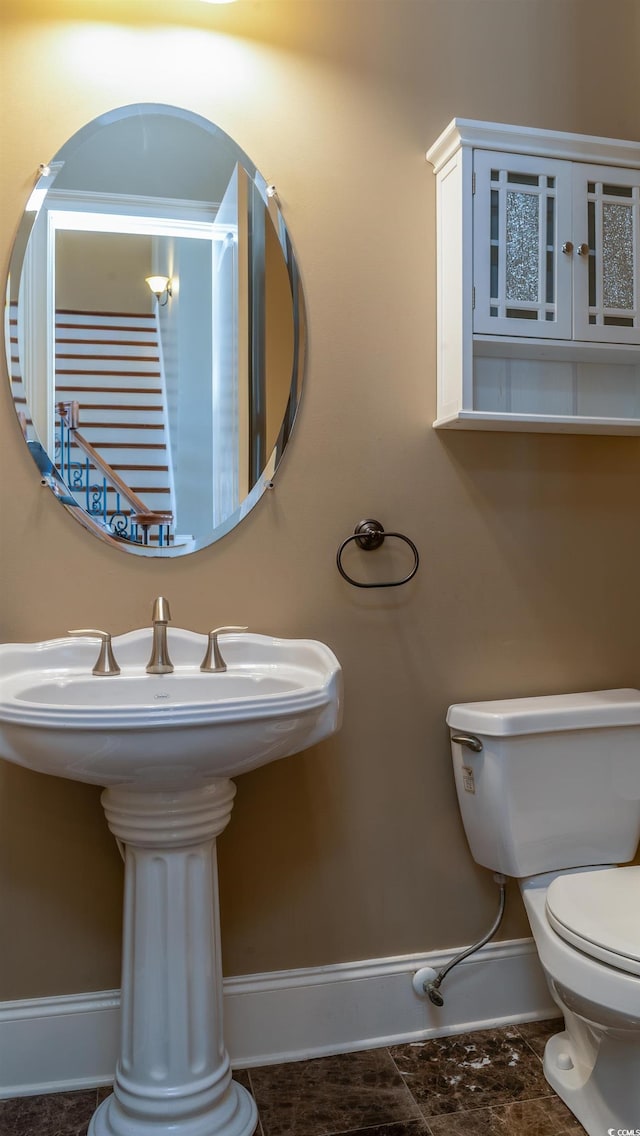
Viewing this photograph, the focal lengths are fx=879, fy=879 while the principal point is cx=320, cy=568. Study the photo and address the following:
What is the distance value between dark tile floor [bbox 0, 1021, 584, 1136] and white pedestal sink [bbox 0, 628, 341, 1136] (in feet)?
0.31

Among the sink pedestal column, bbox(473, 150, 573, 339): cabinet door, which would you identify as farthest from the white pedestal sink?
bbox(473, 150, 573, 339): cabinet door

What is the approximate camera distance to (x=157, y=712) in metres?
1.33

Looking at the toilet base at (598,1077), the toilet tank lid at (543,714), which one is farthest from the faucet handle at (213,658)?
the toilet base at (598,1077)

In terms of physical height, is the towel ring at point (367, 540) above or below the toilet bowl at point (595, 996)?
above

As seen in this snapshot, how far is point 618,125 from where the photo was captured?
2068mm

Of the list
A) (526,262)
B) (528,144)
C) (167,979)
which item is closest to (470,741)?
(167,979)

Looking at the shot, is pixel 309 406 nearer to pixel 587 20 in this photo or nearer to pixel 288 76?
pixel 288 76

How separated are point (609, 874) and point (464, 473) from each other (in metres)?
0.89

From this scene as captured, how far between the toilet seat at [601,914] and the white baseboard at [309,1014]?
0.40 meters

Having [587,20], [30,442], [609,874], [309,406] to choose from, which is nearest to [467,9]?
[587,20]

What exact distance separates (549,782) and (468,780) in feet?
0.56

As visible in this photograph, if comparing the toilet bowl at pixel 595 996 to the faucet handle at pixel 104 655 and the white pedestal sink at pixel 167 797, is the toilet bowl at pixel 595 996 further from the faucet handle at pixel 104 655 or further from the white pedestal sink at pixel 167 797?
the faucet handle at pixel 104 655

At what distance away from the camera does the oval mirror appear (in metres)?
1.75

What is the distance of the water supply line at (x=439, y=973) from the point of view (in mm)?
1905
